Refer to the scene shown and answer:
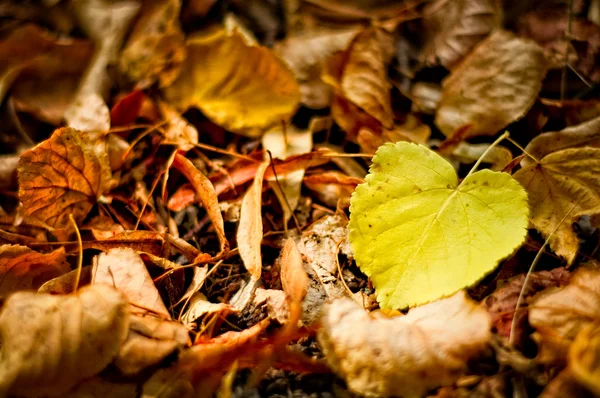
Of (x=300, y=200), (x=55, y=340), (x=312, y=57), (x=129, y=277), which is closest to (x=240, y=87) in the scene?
(x=312, y=57)

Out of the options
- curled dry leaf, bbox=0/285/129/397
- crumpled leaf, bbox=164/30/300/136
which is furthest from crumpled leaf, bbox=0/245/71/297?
crumpled leaf, bbox=164/30/300/136

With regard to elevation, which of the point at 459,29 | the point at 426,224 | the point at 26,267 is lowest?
the point at 26,267

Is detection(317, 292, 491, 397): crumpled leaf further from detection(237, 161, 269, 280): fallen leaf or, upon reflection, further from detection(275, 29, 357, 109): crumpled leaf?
detection(275, 29, 357, 109): crumpled leaf

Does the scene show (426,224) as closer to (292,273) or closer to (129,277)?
(292,273)

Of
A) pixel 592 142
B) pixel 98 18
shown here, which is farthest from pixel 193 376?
pixel 98 18

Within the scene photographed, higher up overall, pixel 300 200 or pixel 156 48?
pixel 156 48

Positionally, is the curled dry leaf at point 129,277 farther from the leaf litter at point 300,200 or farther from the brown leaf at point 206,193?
the brown leaf at point 206,193

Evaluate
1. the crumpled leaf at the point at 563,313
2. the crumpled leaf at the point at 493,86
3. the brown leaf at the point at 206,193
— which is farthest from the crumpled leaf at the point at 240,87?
the crumpled leaf at the point at 563,313
